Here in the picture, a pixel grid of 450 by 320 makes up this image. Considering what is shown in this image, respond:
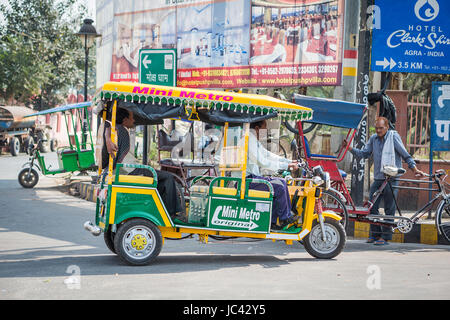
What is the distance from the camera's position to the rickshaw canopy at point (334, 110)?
31.0 feet

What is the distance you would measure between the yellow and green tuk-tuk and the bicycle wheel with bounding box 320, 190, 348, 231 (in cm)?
133

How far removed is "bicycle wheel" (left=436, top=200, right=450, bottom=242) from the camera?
8961 mm

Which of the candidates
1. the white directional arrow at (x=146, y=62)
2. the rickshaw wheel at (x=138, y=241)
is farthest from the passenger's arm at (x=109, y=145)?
the white directional arrow at (x=146, y=62)

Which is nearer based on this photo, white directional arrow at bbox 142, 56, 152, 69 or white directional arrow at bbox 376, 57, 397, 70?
white directional arrow at bbox 376, 57, 397, 70

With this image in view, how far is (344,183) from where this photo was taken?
9.35 metres

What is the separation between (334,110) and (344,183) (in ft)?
3.65

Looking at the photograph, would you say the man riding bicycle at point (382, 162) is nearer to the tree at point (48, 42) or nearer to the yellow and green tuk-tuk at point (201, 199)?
the yellow and green tuk-tuk at point (201, 199)

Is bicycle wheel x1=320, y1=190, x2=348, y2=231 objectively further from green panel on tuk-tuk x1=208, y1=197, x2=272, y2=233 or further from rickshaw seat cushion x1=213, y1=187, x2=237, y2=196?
rickshaw seat cushion x1=213, y1=187, x2=237, y2=196

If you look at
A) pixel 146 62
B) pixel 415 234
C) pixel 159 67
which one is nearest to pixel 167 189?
A: pixel 415 234

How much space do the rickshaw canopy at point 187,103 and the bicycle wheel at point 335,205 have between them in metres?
1.97

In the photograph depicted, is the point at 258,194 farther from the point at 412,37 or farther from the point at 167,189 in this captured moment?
the point at 412,37

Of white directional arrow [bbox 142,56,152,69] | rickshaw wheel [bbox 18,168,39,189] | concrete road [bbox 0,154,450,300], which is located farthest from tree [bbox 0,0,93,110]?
concrete road [bbox 0,154,450,300]

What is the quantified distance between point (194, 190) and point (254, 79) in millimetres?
6348

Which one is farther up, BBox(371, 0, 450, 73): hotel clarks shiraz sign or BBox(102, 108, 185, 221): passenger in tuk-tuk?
BBox(371, 0, 450, 73): hotel clarks shiraz sign
